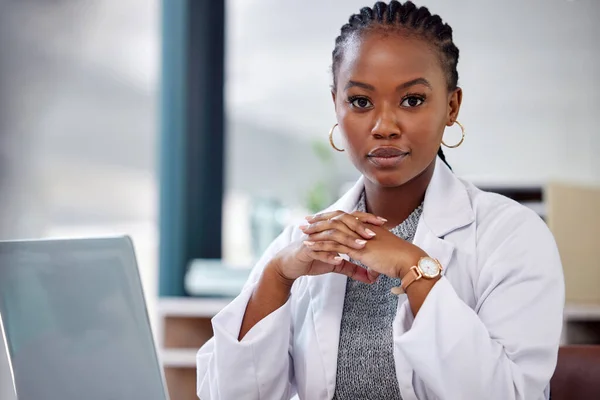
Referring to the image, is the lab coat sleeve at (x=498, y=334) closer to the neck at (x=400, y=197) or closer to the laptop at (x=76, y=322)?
the neck at (x=400, y=197)

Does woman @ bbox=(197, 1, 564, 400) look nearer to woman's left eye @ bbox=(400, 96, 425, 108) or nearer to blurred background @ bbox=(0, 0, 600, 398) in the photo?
woman's left eye @ bbox=(400, 96, 425, 108)

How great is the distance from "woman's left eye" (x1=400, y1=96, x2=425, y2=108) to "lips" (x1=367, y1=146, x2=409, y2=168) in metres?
0.08

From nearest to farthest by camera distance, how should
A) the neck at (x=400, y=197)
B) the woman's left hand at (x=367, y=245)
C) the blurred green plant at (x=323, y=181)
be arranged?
the woman's left hand at (x=367, y=245)
the neck at (x=400, y=197)
the blurred green plant at (x=323, y=181)

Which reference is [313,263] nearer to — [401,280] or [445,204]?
[401,280]

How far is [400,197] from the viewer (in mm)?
1470

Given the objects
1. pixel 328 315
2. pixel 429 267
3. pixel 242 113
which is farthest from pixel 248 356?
pixel 242 113

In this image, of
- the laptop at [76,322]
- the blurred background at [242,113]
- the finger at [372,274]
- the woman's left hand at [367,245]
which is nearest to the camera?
the laptop at [76,322]

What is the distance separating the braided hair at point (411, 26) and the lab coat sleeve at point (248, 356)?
490 millimetres

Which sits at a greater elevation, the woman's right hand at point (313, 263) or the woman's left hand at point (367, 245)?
the woman's left hand at point (367, 245)

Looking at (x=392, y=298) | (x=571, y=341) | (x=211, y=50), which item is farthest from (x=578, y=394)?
(x=211, y=50)

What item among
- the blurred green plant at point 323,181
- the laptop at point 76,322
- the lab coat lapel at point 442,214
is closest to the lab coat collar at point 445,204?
the lab coat lapel at point 442,214

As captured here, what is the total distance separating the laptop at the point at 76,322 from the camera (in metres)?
1.14

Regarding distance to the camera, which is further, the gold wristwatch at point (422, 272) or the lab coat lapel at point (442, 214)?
the lab coat lapel at point (442, 214)

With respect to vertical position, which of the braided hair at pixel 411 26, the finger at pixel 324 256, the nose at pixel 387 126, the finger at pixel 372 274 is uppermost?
the braided hair at pixel 411 26
